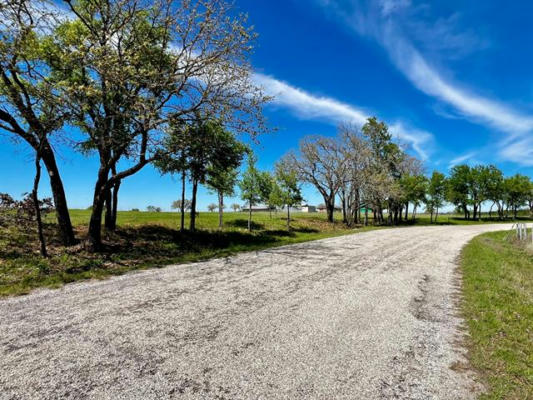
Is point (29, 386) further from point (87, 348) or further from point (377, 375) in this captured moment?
point (377, 375)

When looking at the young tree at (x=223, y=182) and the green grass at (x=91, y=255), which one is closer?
the green grass at (x=91, y=255)

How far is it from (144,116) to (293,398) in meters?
9.21

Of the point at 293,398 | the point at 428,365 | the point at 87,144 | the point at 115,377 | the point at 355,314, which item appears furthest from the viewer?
the point at 87,144

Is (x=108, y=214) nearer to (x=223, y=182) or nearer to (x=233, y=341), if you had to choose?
(x=223, y=182)

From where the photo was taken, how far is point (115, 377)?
2.88 m

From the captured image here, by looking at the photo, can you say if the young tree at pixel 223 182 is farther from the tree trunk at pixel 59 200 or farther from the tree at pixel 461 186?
the tree at pixel 461 186

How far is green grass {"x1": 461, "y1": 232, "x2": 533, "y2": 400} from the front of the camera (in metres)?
3.05

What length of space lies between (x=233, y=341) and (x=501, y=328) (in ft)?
14.2

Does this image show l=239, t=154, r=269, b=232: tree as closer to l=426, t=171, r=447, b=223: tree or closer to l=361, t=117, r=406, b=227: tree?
l=361, t=117, r=406, b=227: tree

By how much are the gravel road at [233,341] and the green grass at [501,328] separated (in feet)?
0.82

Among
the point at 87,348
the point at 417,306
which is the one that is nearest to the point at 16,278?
the point at 87,348

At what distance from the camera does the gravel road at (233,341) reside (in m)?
2.81

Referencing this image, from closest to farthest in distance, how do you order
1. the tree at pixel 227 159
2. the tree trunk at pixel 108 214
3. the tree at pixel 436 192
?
1. the tree trunk at pixel 108 214
2. the tree at pixel 227 159
3. the tree at pixel 436 192

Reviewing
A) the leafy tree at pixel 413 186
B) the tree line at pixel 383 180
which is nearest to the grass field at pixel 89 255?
the tree line at pixel 383 180
